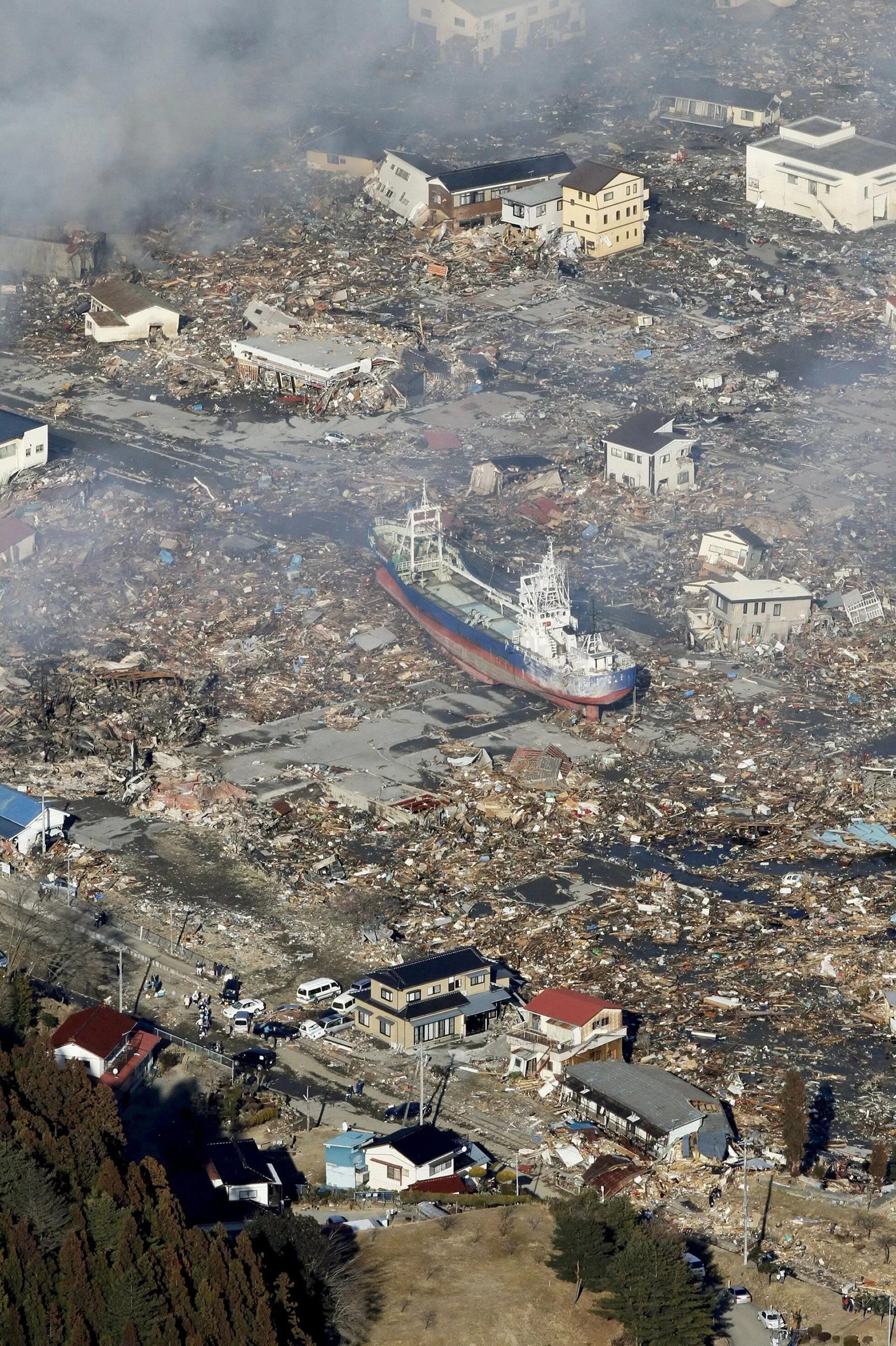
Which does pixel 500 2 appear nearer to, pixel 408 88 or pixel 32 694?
pixel 408 88

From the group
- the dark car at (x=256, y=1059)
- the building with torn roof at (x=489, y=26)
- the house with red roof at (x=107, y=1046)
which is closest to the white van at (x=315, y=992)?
the dark car at (x=256, y=1059)

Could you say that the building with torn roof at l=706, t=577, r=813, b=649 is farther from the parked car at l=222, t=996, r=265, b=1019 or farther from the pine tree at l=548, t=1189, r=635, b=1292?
the pine tree at l=548, t=1189, r=635, b=1292

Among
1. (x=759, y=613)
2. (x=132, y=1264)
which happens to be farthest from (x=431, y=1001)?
(x=759, y=613)

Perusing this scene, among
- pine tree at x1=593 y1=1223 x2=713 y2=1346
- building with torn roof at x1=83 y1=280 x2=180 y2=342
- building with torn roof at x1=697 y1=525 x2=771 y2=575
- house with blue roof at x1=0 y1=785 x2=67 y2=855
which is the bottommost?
building with torn roof at x1=83 y1=280 x2=180 y2=342

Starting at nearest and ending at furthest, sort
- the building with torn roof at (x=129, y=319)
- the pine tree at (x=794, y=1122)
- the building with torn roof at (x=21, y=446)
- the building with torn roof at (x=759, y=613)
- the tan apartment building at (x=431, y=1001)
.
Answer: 1. the pine tree at (x=794, y=1122)
2. the tan apartment building at (x=431, y=1001)
3. the building with torn roof at (x=759, y=613)
4. the building with torn roof at (x=21, y=446)
5. the building with torn roof at (x=129, y=319)

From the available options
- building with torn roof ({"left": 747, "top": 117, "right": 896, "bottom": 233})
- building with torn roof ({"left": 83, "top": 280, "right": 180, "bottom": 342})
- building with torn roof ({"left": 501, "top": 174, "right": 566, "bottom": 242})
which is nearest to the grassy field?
building with torn roof ({"left": 83, "top": 280, "right": 180, "bottom": 342})

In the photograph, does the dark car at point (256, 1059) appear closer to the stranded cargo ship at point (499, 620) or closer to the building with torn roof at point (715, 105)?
the stranded cargo ship at point (499, 620)
